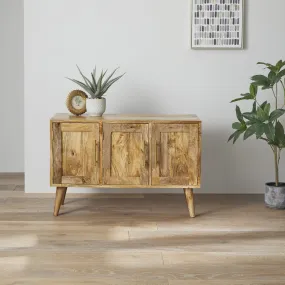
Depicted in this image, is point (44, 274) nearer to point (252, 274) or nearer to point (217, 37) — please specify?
point (252, 274)

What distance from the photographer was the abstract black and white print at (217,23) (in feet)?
14.7

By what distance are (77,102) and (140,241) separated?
1.09 meters

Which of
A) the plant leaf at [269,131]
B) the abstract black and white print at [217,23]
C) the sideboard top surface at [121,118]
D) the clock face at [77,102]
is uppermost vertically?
the abstract black and white print at [217,23]

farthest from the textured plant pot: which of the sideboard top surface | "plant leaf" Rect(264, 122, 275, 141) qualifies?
the sideboard top surface

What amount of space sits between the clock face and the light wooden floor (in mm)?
630

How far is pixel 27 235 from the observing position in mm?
3479

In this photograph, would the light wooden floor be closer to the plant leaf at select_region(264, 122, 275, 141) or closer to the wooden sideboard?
the wooden sideboard

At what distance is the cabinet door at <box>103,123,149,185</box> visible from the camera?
3.92 metres

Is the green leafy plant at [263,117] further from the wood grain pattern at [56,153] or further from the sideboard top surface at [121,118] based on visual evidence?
the wood grain pattern at [56,153]

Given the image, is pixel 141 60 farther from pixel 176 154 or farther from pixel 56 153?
pixel 56 153

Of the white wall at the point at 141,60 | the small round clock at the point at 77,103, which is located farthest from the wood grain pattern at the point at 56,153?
the white wall at the point at 141,60

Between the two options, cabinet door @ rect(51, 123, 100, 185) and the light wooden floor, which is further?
cabinet door @ rect(51, 123, 100, 185)

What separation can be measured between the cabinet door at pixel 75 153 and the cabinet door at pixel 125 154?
0.20ft

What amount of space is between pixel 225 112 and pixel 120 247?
1.64m
